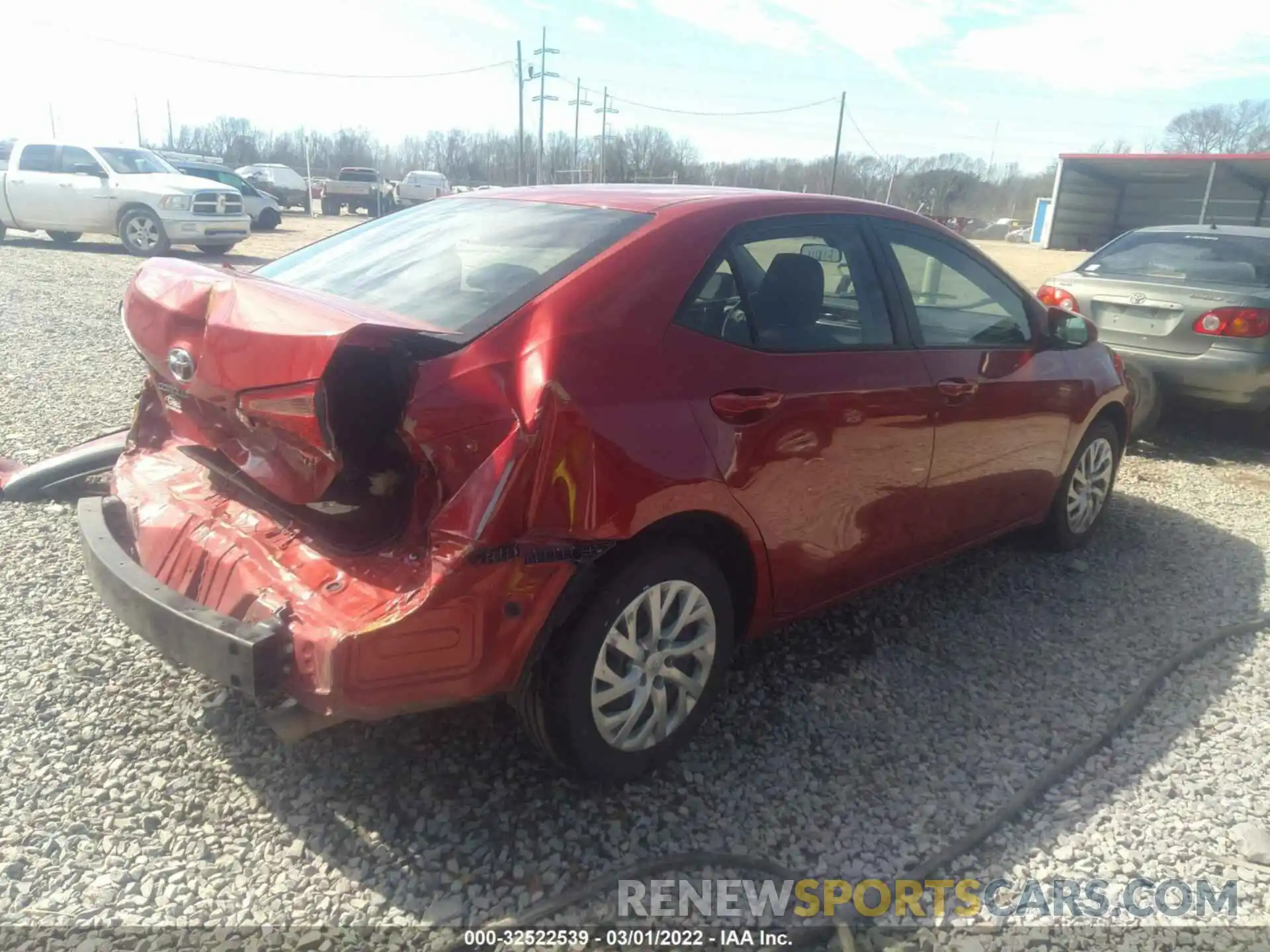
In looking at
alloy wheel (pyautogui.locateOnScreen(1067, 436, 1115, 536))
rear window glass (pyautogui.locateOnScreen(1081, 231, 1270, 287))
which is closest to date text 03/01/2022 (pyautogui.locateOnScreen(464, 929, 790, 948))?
alloy wheel (pyautogui.locateOnScreen(1067, 436, 1115, 536))

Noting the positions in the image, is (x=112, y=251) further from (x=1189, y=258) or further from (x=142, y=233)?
(x=1189, y=258)

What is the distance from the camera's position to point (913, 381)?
337 cm

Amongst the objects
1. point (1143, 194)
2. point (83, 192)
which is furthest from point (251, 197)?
point (1143, 194)

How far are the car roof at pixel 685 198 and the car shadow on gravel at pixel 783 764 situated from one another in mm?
1668

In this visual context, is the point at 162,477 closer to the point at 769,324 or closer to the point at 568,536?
the point at 568,536

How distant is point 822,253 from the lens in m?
3.33

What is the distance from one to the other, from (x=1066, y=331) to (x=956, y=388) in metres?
1.08

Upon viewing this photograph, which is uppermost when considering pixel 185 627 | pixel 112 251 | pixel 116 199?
pixel 116 199

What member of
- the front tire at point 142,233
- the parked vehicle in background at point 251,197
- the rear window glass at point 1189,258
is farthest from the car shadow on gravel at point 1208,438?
the parked vehicle in background at point 251,197

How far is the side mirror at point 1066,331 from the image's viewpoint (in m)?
4.25

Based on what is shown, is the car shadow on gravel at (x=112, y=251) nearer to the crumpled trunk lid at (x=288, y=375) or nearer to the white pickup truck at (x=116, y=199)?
the white pickup truck at (x=116, y=199)

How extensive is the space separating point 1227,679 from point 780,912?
2.32 meters

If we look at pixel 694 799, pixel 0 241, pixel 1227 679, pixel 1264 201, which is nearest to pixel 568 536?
pixel 694 799

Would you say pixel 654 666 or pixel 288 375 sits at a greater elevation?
pixel 288 375
